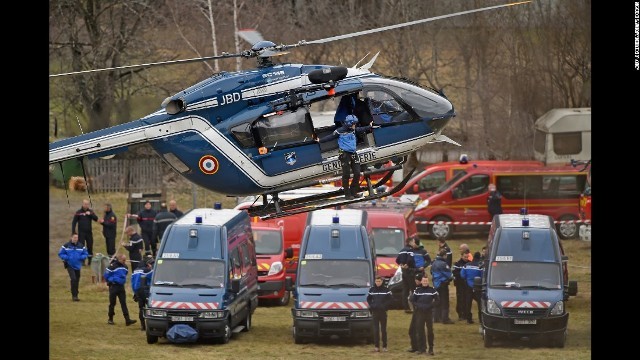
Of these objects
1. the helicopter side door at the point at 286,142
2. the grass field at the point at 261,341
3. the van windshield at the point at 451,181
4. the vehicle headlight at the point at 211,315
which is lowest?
the grass field at the point at 261,341

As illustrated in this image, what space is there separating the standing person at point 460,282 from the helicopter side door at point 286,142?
8.34 m

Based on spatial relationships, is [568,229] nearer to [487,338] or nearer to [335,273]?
[487,338]

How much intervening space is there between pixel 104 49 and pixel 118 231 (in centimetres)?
552

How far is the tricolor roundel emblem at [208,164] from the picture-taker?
18094mm

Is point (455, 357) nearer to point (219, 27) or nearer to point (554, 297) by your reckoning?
point (554, 297)

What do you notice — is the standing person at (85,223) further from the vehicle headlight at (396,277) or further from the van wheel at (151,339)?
the vehicle headlight at (396,277)

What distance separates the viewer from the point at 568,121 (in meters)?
34.8

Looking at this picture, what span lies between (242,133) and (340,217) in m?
8.39

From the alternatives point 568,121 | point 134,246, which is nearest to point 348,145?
point 134,246

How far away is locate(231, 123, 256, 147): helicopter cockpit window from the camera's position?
1797cm

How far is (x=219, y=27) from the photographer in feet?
106

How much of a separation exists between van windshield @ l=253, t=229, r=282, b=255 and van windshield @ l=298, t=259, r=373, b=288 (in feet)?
7.63

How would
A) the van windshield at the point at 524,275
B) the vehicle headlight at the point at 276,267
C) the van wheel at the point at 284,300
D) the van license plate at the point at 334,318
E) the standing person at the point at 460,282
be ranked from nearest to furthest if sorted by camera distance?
the van license plate at the point at 334,318
the van windshield at the point at 524,275
the standing person at the point at 460,282
the vehicle headlight at the point at 276,267
the van wheel at the point at 284,300

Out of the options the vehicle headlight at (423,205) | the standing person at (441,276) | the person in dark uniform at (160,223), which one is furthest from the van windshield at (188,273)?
the vehicle headlight at (423,205)
